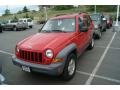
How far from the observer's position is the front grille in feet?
15.5

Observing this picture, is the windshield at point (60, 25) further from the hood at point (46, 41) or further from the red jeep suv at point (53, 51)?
the hood at point (46, 41)

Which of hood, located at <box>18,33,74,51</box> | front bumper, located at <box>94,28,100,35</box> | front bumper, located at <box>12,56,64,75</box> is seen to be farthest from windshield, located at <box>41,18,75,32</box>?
front bumper, located at <box>94,28,100,35</box>

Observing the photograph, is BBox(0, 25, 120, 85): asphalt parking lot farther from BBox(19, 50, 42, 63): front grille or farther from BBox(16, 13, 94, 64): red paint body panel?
BBox(16, 13, 94, 64): red paint body panel

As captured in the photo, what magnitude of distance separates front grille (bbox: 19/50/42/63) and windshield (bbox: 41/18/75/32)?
1518 millimetres

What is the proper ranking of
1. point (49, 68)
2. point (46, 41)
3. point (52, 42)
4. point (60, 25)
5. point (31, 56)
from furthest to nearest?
point (60, 25) < point (46, 41) < point (52, 42) < point (31, 56) < point (49, 68)

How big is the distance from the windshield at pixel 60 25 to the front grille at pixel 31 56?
1518 millimetres

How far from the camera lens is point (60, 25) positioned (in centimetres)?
619

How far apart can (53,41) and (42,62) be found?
0.72 m

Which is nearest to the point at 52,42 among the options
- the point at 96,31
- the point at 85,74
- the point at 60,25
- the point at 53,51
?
the point at 53,51

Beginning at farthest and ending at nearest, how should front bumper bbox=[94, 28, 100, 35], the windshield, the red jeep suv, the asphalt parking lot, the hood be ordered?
front bumper bbox=[94, 28, 100, 35] → the windshield → the asphalt parking lot → the hood → the red jeep suv

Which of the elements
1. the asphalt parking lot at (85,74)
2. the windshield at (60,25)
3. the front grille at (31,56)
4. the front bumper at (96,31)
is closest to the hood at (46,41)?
the front grille at (31,56)

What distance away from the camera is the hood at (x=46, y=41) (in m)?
4.82

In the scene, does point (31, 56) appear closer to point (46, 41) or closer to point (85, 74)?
point (46, 41)

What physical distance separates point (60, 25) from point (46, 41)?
1.30 metres
